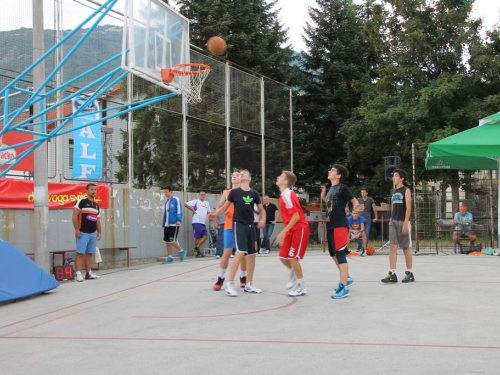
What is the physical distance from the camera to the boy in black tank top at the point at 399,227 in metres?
10.4

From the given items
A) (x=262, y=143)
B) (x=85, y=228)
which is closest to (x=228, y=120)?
(x=262, y=143)

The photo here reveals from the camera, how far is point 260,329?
6824 mm

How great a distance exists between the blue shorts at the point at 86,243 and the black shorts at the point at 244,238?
4.32 metres

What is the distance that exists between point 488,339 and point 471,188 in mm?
22568

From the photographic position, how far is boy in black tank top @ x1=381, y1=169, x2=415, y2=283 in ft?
34.2

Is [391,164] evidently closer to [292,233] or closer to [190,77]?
[190,77]

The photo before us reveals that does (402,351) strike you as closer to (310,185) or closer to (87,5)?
(87,5)

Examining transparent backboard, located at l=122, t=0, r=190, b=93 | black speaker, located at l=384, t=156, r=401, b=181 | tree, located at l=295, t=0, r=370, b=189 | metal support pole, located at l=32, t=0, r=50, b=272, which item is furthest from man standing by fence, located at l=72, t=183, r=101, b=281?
tree, located at l=295, t=0, r=370, b=189

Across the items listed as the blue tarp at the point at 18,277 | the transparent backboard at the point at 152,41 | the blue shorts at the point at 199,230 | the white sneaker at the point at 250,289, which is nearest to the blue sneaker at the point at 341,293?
the white sneaker at the point at 250,289

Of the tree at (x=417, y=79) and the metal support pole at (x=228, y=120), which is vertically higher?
the tree at (x=417, y=79)

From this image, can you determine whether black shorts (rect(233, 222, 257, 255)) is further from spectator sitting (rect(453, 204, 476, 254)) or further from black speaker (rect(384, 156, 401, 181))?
black speaker (rect(384, 156, 401, 181))

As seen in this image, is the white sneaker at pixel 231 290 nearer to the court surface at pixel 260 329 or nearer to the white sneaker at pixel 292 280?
the court surface at pixel 260 329

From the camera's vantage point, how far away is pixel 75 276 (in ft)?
43.3

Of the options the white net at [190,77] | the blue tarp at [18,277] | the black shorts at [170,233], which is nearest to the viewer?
the blue tarp at [18,277]
